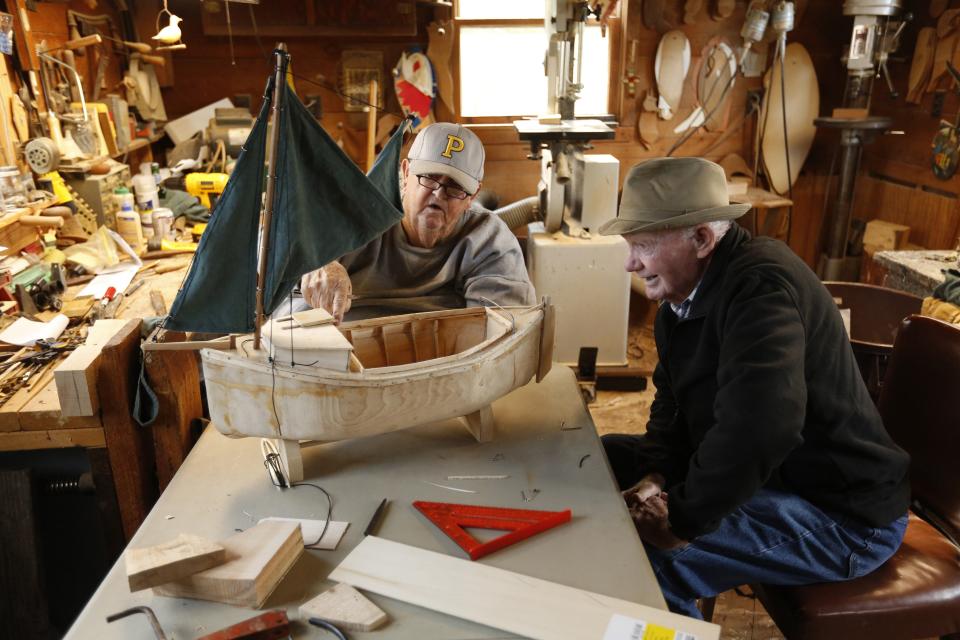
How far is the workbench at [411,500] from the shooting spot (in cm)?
120

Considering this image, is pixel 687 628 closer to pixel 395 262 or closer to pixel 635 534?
pixel 635 534

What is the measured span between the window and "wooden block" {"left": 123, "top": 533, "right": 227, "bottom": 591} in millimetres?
4049

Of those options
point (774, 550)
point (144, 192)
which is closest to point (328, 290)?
point (774, 550)

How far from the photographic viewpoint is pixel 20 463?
2.02 metres

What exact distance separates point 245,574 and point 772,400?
1.05 m

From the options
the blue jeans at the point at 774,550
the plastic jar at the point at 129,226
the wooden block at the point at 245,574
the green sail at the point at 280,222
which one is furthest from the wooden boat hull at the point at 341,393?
the plastic jar at the point at 129,226

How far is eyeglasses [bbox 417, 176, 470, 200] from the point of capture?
2.30 m

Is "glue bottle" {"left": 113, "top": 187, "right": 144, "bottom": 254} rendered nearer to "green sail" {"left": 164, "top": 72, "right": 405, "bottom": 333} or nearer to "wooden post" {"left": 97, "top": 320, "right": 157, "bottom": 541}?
"wooden post" {"left": 97, "top": 320, "right": 157, "bottom": 541}

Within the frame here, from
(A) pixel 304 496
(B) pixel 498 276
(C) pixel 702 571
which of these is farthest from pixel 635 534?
(B) pixel 498 276

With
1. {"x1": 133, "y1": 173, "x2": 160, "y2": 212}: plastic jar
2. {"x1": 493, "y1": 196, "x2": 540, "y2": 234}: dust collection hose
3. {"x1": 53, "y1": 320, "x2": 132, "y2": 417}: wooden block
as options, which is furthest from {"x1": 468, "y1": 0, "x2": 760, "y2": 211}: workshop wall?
{"x1": 53, "y1": 320, "x2": 132, "y2": 417}: wooden block

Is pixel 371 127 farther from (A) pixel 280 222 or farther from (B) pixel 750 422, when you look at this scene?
(B) pixel 750 422

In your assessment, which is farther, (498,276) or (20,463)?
(498,276)

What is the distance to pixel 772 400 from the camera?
1.46m

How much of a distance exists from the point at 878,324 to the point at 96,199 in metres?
3.45
